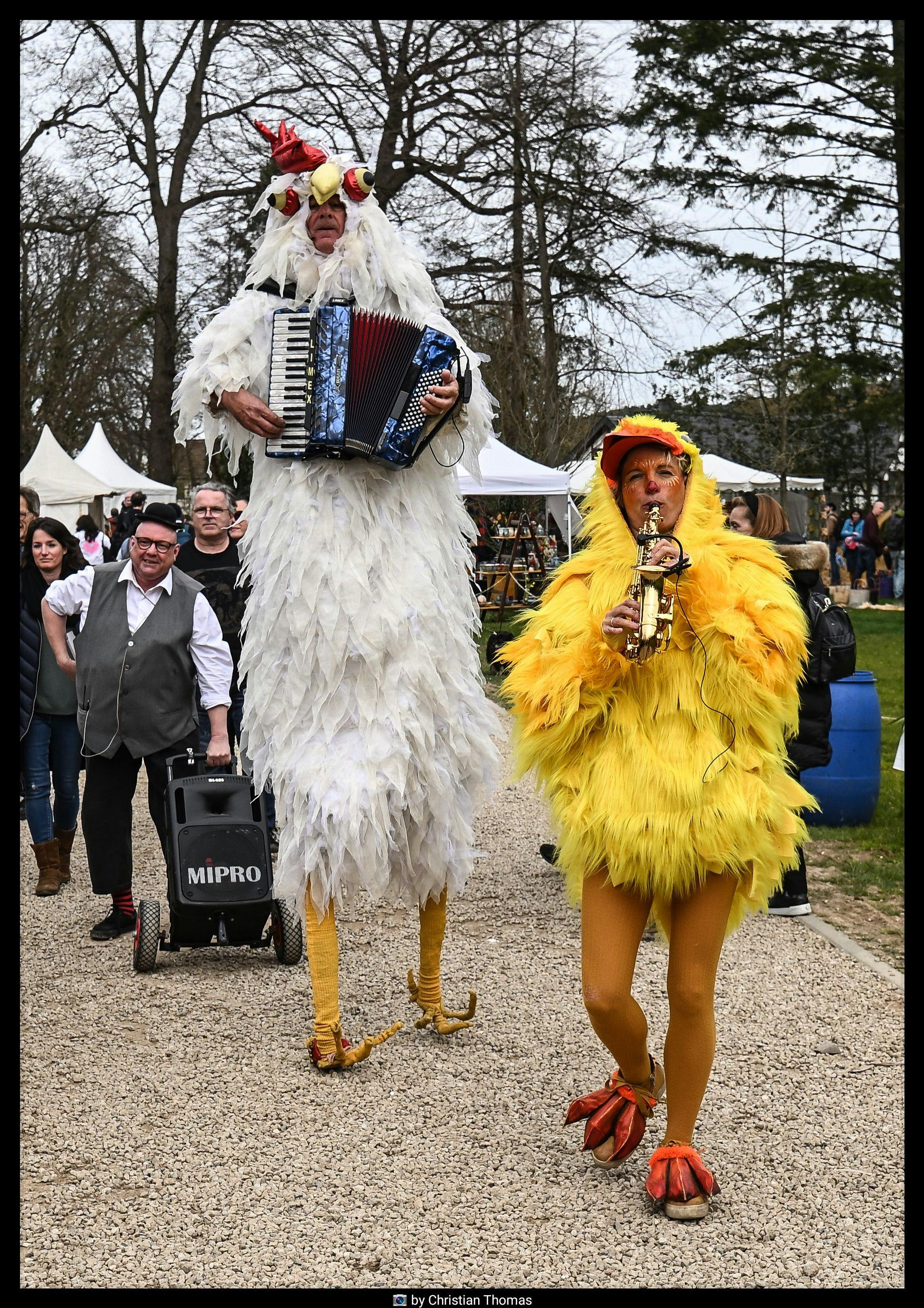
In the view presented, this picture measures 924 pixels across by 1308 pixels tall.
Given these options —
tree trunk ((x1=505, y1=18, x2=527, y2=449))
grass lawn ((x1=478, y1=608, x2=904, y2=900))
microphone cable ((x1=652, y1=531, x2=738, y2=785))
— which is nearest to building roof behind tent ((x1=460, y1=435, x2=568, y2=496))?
grass lawn ((x1=478, y1=608, x2=904, y2=900))

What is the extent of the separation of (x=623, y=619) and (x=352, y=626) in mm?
1193

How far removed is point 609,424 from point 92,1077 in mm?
7373

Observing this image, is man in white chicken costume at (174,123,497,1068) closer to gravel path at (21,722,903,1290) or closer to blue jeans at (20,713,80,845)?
gravel path at (21,722,903,1290)

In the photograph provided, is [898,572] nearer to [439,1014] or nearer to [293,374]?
[439,1014]

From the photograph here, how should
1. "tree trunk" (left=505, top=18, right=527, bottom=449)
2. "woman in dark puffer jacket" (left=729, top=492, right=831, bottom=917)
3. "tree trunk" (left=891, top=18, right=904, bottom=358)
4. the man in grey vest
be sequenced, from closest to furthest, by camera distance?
the man in grey vest, "woman in dark puffer jacket" (left=729, top=492, right=831, bottom=917), "tree trunk" (left=891, top=18, right=904, bottom=358), "tree trunk" (left=505, top=18, right=527, bottom=449)

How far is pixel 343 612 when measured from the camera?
13.7 ft

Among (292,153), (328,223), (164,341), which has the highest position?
(164,341)

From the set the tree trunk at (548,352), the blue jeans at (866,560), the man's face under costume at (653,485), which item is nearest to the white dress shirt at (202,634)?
the man's face under costume at (653,485)

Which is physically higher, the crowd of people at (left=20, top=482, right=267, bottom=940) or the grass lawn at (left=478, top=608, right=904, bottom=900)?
the crowd of people at (left=20, top=482, right=267, bottom=940)

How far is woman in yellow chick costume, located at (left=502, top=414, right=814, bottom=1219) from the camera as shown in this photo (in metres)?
3.32

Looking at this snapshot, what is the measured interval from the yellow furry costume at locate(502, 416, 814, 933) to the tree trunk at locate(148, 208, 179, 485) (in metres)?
18.6

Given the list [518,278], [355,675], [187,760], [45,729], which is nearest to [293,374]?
[355,675]

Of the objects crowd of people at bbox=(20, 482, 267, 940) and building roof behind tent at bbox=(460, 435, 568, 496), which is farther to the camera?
building roof behind tent at bbox=(460, 435, 568, 496)

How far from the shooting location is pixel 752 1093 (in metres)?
4.18
